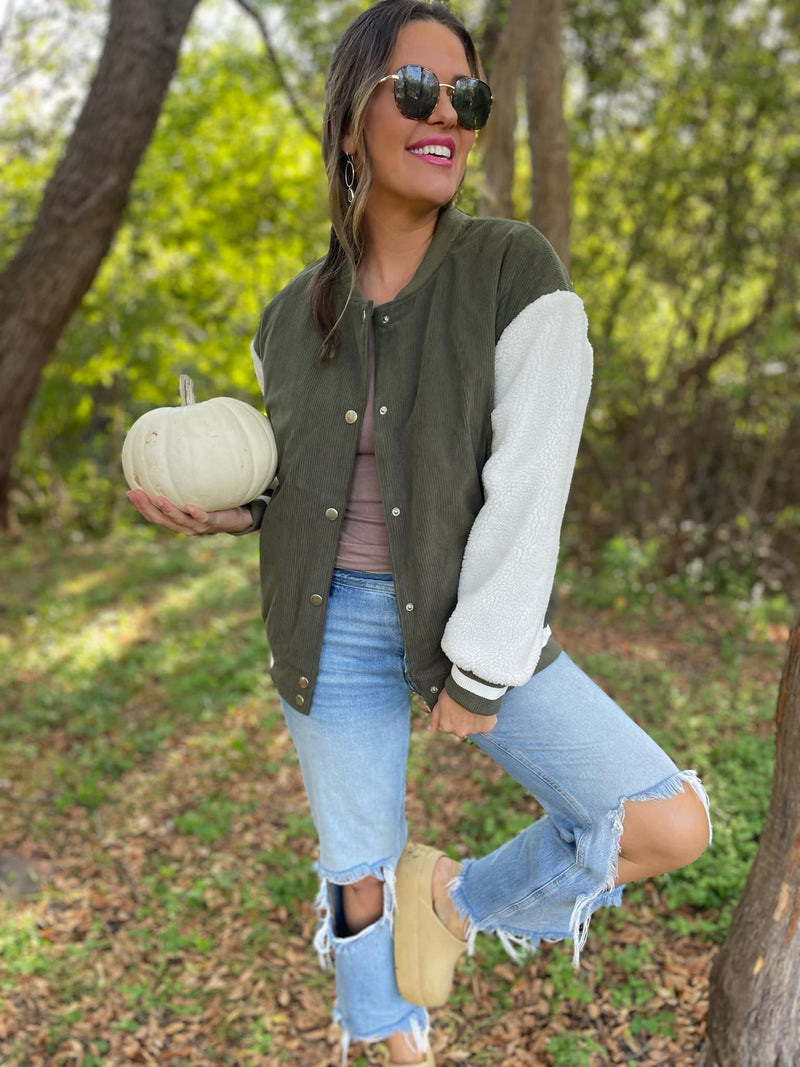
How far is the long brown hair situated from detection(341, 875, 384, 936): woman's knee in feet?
3.92

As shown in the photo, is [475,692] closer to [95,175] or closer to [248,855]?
[248,855]

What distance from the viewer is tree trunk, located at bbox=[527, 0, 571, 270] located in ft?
12.9

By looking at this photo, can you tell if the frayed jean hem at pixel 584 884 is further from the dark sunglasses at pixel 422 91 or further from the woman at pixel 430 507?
the dark sunglasses at pixel 422 91

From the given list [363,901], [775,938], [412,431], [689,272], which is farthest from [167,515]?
[689,272]

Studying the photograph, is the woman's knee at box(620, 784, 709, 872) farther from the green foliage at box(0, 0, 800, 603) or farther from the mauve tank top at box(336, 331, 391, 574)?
the green foliage at box(0, 0, 800, 603)

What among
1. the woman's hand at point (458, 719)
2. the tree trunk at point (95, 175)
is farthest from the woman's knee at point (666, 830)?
the tree trunk at point (95, 175)

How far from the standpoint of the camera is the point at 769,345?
18.0 feet

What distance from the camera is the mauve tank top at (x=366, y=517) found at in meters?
1.82

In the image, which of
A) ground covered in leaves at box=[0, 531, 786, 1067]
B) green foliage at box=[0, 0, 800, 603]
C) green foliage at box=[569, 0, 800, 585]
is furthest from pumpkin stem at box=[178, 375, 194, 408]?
green foliage at box=[569, 0, 800, 585]

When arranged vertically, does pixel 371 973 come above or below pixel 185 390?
below

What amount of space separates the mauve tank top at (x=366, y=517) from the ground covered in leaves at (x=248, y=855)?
1.42m

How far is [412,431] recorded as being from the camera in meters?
1.75

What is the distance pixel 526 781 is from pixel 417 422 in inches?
30.2

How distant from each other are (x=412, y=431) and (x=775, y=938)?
53.7 inches
